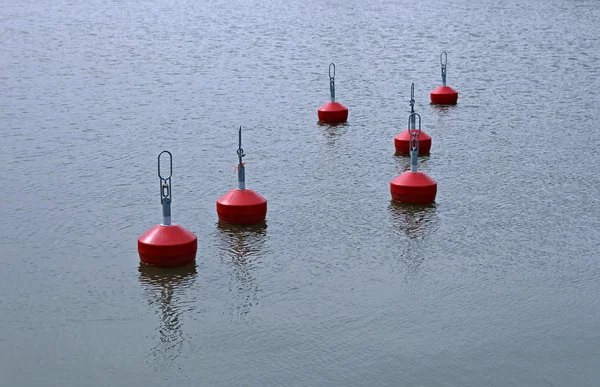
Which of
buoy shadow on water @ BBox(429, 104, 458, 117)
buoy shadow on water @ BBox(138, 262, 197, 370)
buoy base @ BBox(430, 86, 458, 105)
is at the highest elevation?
buoy base @ BBox(430, 86, 458, 105)

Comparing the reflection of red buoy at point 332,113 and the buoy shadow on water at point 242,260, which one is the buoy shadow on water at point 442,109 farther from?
the buoy shadow on water at point 242,260

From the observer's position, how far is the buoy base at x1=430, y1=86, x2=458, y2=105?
30.0 meters

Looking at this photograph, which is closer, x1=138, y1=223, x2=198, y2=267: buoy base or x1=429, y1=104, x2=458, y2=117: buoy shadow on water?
x1=138, y1=223, x2=198, y2=267: buoy base

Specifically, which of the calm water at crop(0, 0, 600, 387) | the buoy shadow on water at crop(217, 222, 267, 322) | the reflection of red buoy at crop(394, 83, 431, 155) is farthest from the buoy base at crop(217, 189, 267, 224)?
the reflection of red buoy at crop(394, 83, 431, 155)

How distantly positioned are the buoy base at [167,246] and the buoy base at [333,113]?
12429 mm

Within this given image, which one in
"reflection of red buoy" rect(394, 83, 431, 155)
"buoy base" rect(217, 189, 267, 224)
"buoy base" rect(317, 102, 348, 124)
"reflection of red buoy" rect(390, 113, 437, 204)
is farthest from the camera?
"buoy base" rect(317, 102, 348, 124)

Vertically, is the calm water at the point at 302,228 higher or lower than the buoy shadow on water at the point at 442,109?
lower

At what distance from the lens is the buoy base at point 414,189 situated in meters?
18.5

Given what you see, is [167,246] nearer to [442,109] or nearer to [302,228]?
[302,228]

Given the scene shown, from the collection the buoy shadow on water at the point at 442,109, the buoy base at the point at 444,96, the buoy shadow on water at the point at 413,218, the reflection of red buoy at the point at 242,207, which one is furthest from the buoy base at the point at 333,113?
the reflection of red buoy at the point at 242,207

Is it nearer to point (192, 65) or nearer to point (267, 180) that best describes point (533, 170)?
point (267, 180)

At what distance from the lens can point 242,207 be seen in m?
17.3

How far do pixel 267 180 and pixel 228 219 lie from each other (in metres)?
3.41

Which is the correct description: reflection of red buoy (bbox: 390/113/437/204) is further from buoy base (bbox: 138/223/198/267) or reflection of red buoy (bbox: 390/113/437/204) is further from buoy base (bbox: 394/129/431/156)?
buoy base (bbox: 138/223/198/267)
